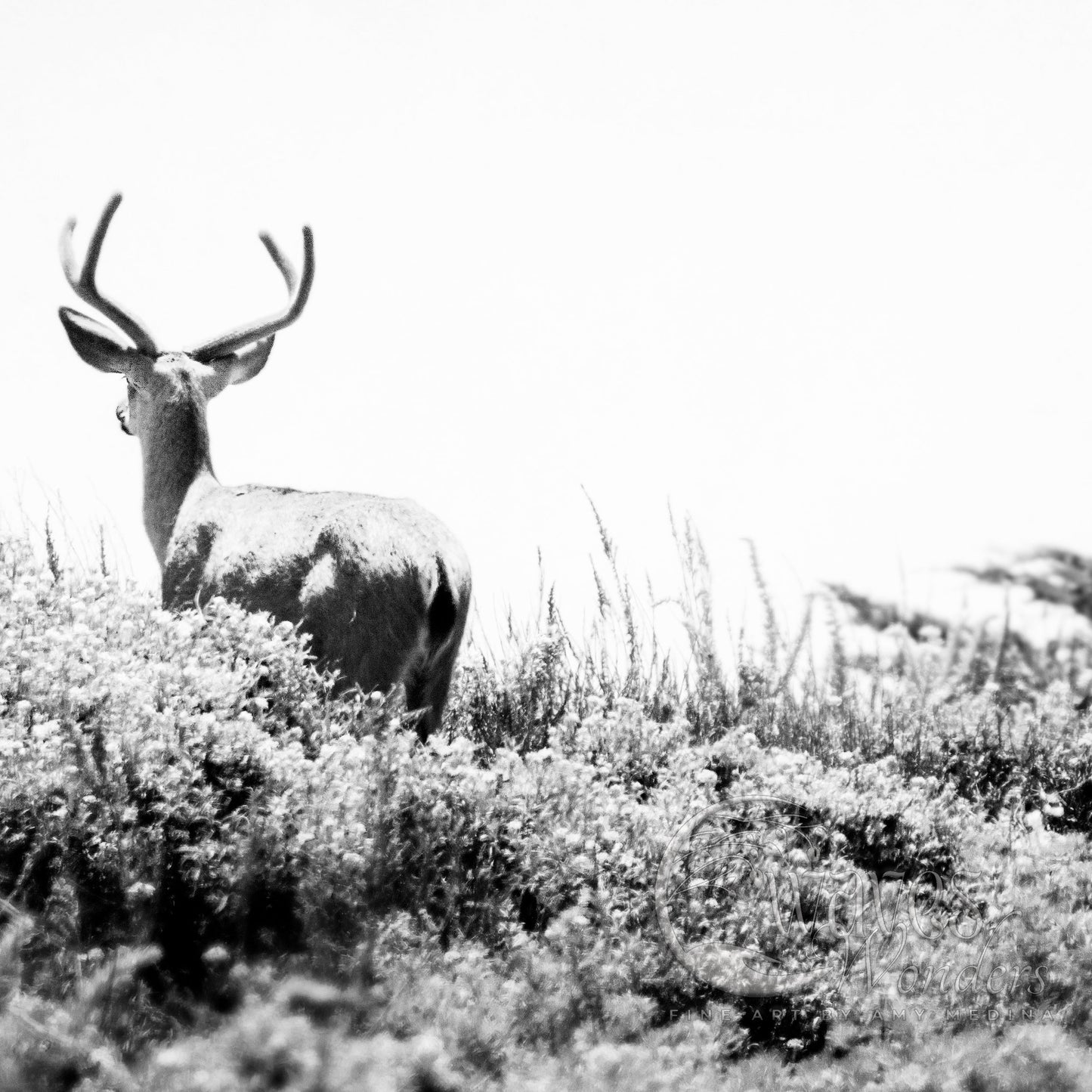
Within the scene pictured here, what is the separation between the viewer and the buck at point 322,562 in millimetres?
6094

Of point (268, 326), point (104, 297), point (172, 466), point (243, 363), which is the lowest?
point (172, 466)

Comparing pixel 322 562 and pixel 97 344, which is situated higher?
pixel 97 344

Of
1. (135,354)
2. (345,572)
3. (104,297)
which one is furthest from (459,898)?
(104,297)

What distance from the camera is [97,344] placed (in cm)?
796

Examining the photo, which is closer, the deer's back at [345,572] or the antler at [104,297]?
the deer's back at [345,572]

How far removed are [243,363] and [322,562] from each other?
2.79 m

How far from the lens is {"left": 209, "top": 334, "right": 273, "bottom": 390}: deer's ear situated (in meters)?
8.41
